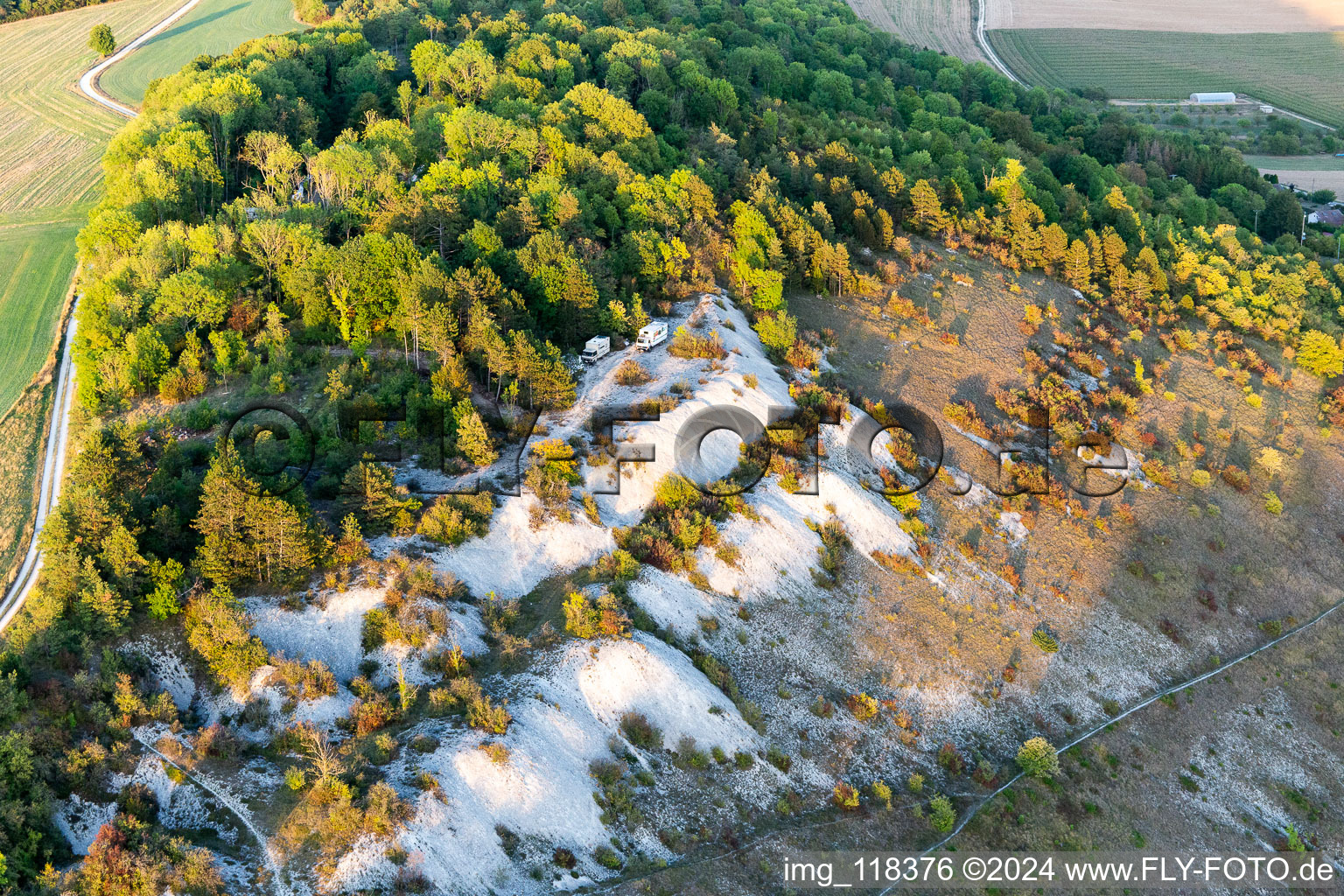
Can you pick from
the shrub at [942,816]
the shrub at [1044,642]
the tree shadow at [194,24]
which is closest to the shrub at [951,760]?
the shrub at [942,816]

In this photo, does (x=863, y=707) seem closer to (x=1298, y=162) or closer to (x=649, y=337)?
(x=649, y=337)

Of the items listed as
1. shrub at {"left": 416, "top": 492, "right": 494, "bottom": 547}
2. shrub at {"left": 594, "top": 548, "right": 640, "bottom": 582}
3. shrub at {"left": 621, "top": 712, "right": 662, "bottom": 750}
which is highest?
shrub at {"left": 416, "top": 492, "right": 494, "bottom": 547}

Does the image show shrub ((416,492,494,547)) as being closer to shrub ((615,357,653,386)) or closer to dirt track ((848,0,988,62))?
shrub ((615,357,653,386))

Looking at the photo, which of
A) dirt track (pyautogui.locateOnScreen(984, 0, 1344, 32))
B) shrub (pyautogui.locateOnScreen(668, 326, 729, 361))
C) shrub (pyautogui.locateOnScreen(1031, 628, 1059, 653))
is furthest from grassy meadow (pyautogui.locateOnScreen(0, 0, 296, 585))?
dirt track (pyautogui.locateOnScreen(984, 0, 1344, 32))


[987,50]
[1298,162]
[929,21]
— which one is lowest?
[1298,162]

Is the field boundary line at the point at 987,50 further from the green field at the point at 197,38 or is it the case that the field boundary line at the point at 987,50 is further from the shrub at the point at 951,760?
the shrub at the point at 951,760

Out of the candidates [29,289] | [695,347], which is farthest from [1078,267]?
[29,289]
